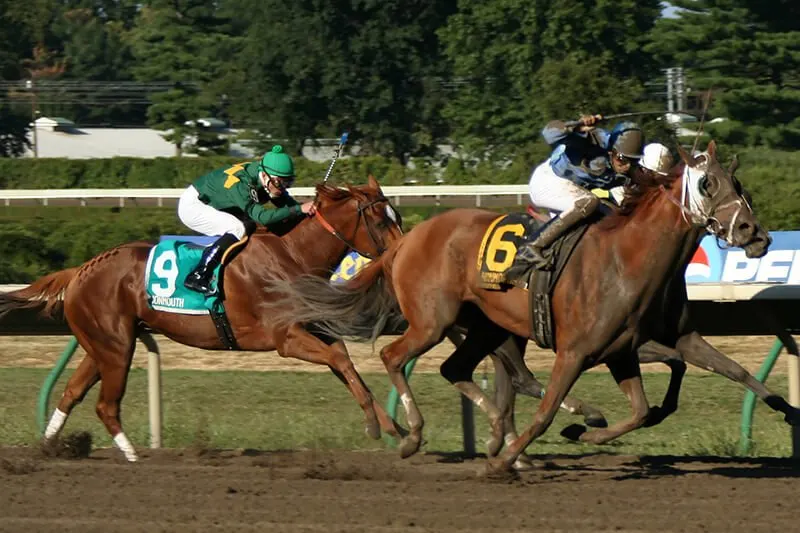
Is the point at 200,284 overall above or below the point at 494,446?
above

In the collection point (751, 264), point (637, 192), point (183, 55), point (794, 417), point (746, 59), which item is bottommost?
point (183, 55)

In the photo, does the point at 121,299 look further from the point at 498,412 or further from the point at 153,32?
the point at 153,32

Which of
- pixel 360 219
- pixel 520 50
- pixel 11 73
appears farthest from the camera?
pixel 11 73

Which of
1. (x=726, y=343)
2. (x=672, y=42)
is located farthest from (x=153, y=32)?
(x=726, y=343)

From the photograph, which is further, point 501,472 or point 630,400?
point 630,400

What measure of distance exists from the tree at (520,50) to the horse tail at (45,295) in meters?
25.7

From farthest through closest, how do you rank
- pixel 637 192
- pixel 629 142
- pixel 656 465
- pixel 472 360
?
pixel 472 360
pixel 656 465
pixel 629 142
pixel 637 192

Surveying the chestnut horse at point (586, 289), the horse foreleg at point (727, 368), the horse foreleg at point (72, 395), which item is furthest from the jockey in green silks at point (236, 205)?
the horse foreleg at point (727, 368)

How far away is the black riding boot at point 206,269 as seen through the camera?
24.1ft

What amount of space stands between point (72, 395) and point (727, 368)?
3537 mm

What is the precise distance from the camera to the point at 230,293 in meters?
7.35

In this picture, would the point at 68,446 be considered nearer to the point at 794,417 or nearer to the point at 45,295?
the point at 45,295

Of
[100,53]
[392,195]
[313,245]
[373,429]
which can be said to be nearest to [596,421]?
[373,429]

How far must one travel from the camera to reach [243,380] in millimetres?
10312
